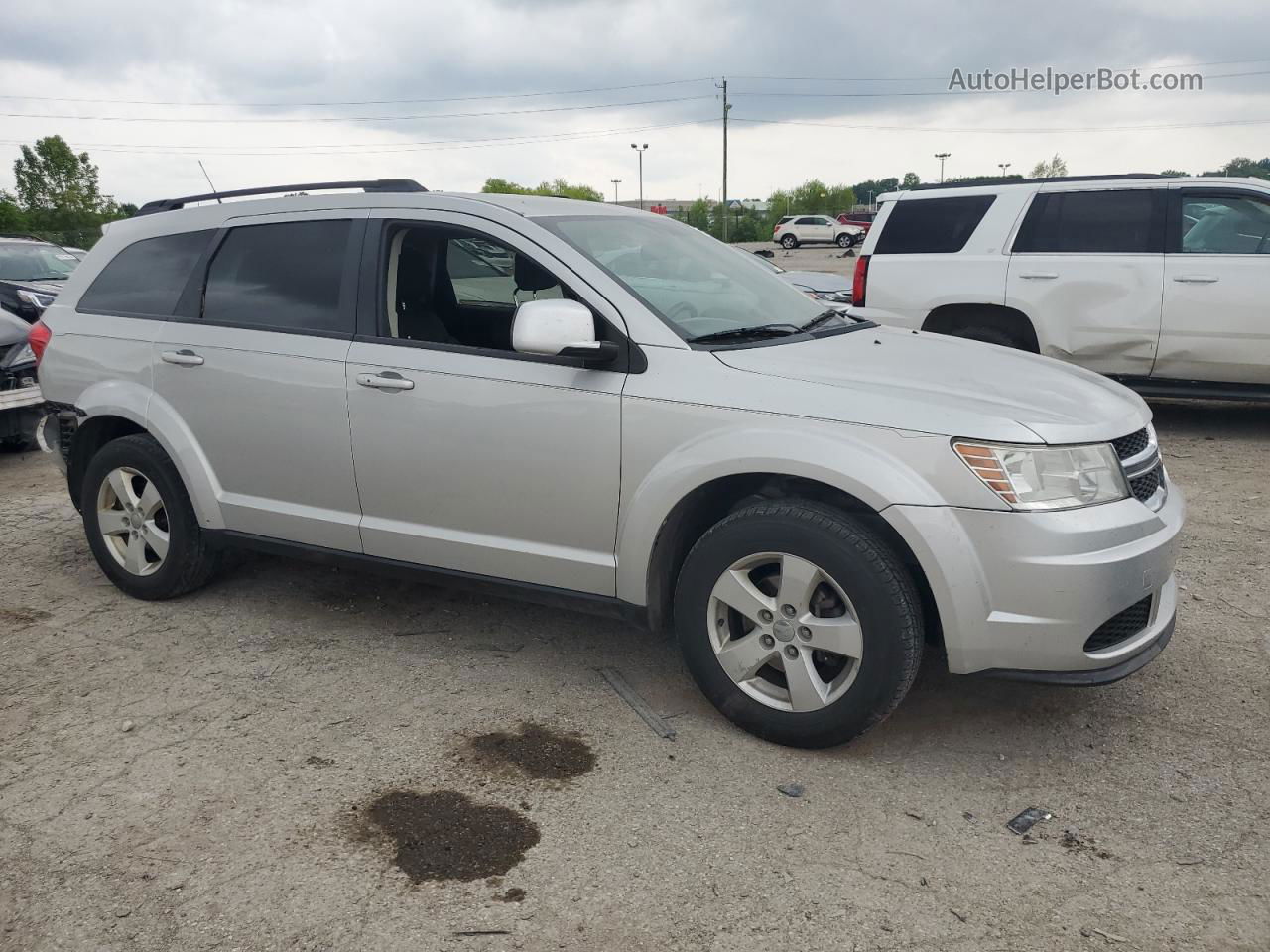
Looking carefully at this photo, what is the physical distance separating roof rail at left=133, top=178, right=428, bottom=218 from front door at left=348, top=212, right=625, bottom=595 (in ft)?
1.03

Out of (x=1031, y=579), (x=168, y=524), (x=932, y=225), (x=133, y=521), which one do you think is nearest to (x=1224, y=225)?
(x=932, y=225)

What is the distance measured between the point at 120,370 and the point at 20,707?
5.13 feet

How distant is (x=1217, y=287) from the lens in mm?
7766

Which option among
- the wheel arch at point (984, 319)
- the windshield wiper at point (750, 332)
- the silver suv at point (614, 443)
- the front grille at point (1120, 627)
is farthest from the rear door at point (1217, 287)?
the front grille at point (1120, 627)

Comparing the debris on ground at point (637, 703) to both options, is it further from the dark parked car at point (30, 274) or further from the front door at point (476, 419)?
the dark parked car at point (30, 274)

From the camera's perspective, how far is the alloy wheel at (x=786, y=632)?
333cm

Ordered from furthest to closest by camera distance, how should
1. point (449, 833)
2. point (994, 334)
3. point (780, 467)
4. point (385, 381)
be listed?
point (994, 334), point (385, 381), point (780, 467), point (449, 833)

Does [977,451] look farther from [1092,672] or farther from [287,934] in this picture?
[287,934]

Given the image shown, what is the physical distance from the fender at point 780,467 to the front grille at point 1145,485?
61 cm

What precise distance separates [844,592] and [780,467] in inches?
16.9

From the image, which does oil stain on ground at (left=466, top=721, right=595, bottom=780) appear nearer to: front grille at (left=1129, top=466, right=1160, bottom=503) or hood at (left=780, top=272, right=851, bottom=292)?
front grille at (left=1129, top=466, right=1160, bottom=503)

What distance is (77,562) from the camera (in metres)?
5.66

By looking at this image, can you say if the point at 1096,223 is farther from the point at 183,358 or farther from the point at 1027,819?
the point at 183,358

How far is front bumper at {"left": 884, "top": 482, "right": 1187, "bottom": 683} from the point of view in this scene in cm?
312
